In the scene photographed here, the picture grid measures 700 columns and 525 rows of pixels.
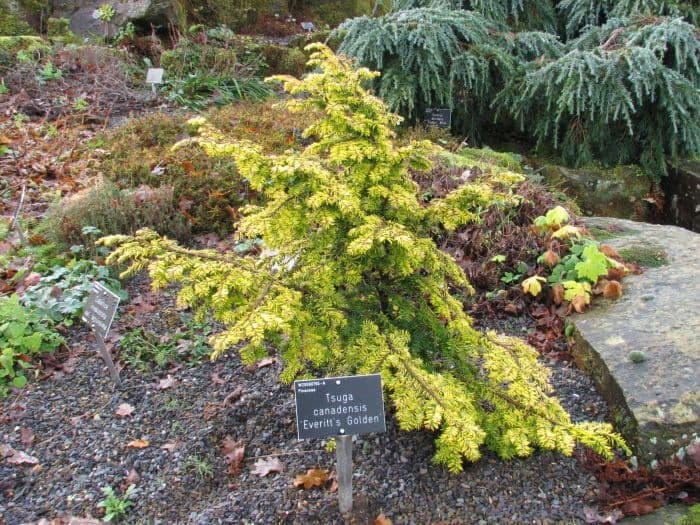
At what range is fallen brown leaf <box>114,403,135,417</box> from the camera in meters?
3.30

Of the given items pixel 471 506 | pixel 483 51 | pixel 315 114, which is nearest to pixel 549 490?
pixel 471 506

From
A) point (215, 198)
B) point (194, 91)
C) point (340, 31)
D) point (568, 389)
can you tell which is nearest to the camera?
point (568, 389)

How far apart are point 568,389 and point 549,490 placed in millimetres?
857

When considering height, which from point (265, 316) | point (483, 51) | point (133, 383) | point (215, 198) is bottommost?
point (133, 383)

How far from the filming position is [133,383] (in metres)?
3.54

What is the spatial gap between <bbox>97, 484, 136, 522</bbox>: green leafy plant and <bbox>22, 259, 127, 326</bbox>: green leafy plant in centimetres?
151

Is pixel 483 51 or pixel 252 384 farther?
pixel 483 51

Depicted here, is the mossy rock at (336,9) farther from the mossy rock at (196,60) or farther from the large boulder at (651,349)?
the large boulder at (651,349)

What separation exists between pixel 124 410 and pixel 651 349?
3.00 metres

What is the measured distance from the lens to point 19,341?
3.64 meters

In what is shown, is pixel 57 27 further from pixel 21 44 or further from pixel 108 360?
pixel 108 360

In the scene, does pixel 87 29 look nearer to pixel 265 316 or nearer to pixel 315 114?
pixel 315 114

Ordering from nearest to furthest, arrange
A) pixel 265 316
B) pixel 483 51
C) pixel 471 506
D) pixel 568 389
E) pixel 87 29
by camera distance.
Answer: pixel 265 316
pixel 471 506
pixel 568 389
pixel 483 51
pixel 87 29

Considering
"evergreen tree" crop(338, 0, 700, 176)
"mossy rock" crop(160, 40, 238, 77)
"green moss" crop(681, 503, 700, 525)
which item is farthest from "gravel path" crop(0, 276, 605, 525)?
"mossy rock" crop(160, 40, 238, 77)
